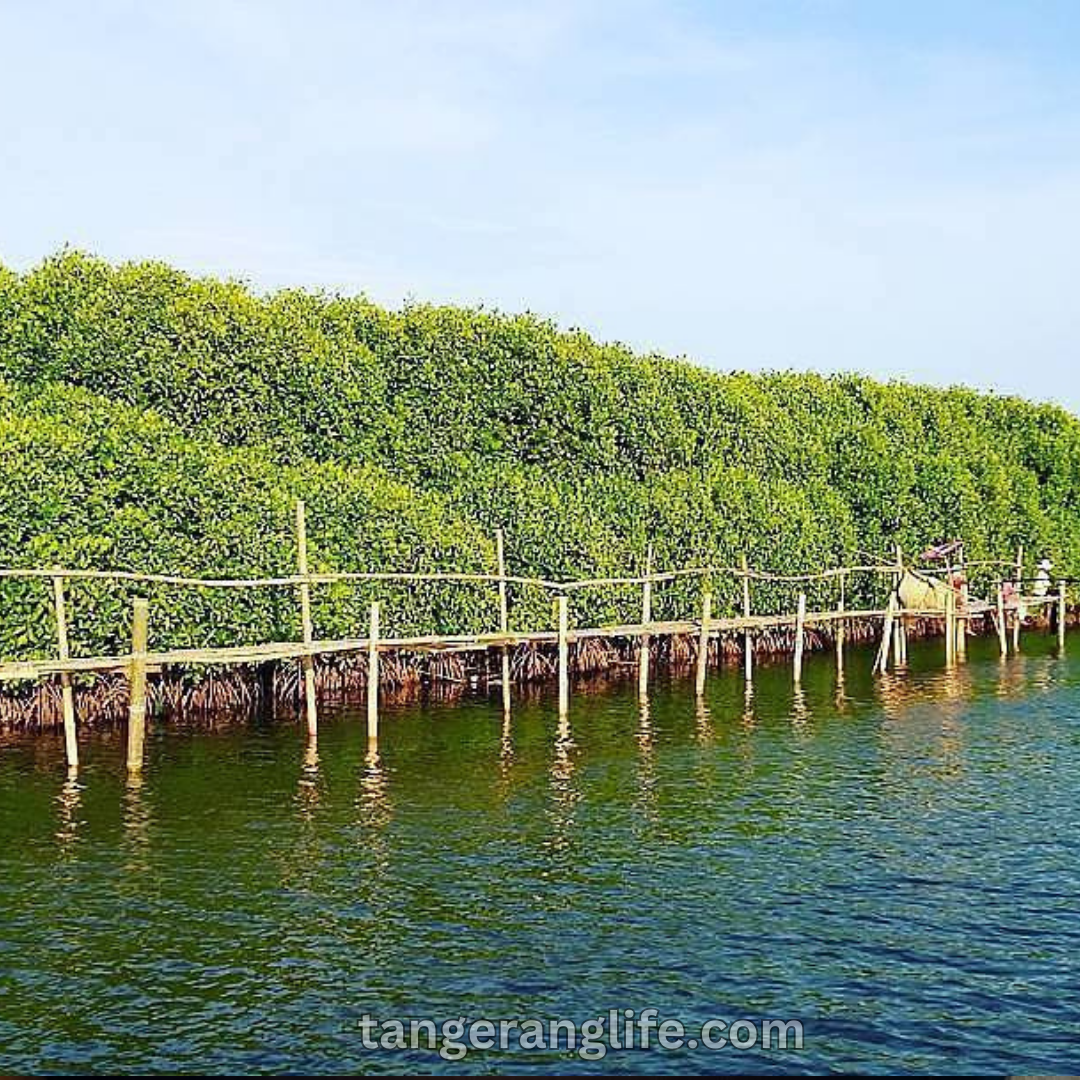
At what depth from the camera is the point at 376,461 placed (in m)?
28.3

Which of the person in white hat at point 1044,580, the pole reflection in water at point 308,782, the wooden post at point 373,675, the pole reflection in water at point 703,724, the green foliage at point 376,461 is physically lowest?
the pole reflection in water at point 308,782

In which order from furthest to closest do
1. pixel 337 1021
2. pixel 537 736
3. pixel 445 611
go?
pixel 445 611 < pixel 537 736 < pixel 337 1021

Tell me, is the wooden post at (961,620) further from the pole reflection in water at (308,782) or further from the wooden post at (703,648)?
the pole reflection in water at (308,782)

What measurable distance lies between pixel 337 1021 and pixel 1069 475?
126 ft

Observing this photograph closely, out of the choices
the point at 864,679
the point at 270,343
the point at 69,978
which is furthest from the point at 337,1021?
the point at 864,679

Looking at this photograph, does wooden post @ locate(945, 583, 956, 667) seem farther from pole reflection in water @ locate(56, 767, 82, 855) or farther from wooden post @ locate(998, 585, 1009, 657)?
pole reflection in water @ locate(56, 767, 82, 855)

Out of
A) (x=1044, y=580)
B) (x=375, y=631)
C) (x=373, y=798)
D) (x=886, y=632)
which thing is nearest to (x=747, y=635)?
(x=886, y=632)

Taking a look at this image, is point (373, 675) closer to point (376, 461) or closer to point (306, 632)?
point (306, 632)

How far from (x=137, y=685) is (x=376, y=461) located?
10.8 metres

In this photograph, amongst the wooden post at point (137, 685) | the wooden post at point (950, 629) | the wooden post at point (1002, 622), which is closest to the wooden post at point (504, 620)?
the wooden post at point (137, 685)

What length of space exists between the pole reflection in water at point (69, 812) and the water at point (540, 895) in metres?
0.06

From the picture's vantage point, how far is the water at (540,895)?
10.2m

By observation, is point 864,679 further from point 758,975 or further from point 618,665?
point 758,975

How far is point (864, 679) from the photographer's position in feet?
94.8
